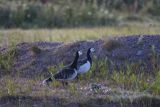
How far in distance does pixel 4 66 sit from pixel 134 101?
3377 millimetres

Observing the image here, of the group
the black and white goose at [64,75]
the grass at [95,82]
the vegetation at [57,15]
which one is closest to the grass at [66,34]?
the vegetation at [57,15]

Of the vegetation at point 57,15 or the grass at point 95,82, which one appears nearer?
the grass at point 95,82

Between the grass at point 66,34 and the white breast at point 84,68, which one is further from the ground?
the white breast at point 84,68

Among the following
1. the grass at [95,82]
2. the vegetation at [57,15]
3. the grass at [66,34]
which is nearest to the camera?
the grass at [95,82]

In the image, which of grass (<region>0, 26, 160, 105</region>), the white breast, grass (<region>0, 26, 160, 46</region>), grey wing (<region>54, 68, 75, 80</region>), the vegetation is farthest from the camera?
the vegetation

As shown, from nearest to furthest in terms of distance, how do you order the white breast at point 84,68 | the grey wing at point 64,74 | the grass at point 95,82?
the grass at point 95,82 → the grey wing at point 64,74 → the white breast at point 84,68

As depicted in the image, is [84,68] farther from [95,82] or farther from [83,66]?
[95,82]

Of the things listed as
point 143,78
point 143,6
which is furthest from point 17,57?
point 143,6

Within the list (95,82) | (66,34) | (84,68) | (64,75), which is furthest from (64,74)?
(66,34)

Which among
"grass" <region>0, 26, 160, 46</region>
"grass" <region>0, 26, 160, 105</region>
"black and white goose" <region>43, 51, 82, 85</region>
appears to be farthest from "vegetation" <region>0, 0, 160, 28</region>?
"black and white goose" <region>43, 51, 82, 85</region>

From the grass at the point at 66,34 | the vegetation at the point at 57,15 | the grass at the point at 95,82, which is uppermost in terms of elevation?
the grass at the point at 95,82

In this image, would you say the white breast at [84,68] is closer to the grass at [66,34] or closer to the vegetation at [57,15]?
the grass at [66,34]

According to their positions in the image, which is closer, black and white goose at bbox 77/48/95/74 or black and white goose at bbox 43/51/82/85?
black and white goose at bbox 43/51/82/85

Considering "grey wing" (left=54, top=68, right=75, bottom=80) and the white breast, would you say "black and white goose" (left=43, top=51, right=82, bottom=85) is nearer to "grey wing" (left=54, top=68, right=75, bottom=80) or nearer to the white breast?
"grey wing" (left=54, top=68, right=75, bottom=80)
